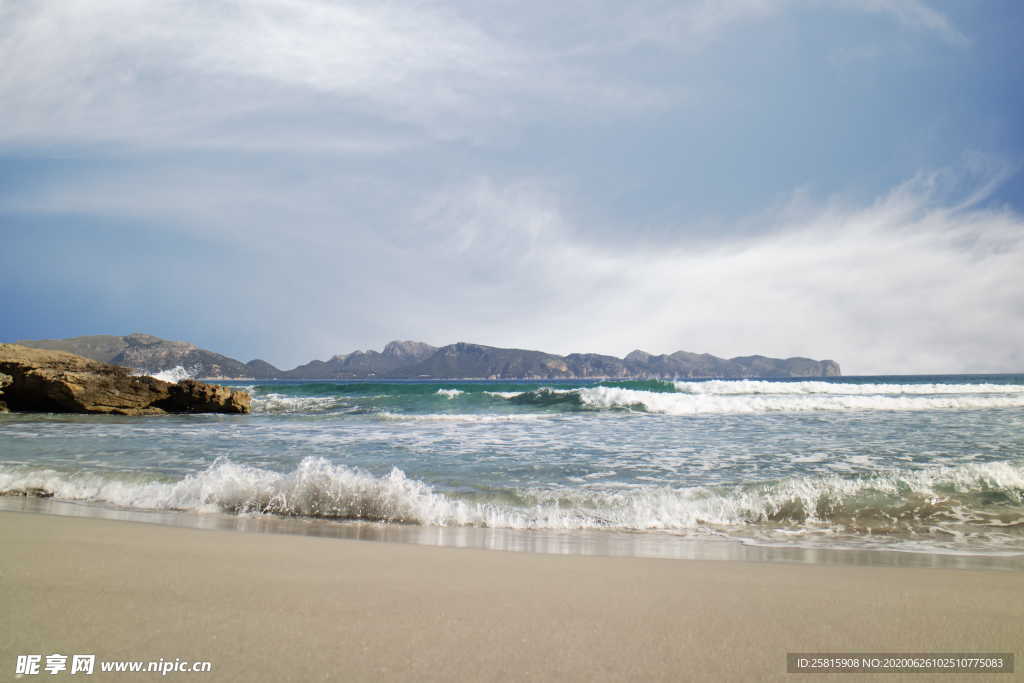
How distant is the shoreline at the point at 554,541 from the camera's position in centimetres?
409

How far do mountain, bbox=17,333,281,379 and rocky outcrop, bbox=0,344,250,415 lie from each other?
44.7 metres

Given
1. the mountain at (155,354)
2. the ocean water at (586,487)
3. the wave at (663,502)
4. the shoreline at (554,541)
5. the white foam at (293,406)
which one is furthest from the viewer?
the mountain at (155,354)

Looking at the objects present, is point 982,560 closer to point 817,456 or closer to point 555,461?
point 817,456

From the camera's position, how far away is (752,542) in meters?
4.79

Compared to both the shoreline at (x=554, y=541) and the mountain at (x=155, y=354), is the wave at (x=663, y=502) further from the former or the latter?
the mountain at (x=155, y=354)

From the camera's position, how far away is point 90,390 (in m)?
19.3

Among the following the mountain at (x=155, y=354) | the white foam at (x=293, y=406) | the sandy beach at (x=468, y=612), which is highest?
the mountain at (x=155, y=354)

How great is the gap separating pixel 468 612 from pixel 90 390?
22.6 m

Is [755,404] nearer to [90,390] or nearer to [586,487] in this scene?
[586,487]

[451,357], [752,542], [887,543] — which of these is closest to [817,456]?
[887,543]

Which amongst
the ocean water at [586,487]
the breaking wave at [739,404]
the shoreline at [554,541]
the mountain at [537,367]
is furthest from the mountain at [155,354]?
the shoreline at [554,541]

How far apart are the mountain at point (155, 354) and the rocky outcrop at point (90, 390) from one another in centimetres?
4470

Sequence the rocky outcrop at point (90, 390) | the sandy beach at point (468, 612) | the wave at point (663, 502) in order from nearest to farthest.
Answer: the sandy beach at point (468, 612) → the wave at point (663, 502) → the rocky outcrop at point (90, 390)

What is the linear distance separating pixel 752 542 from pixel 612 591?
8.19 feet
